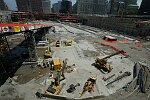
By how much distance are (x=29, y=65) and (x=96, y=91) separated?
15.7 metres

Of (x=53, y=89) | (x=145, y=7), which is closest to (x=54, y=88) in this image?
(x=53, y=89)

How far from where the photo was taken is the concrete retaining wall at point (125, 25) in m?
61.6

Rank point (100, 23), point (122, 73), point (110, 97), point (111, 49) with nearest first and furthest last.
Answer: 1. point (110, 97)
2. point (122, 73)
3. point (111, 49)
4. point (100, 23)

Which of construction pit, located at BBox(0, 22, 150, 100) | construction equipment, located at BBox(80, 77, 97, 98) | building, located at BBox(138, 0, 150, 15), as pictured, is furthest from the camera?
building, located at BBox(138, 0, 150, 15)

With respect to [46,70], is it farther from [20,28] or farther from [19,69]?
[20,28]

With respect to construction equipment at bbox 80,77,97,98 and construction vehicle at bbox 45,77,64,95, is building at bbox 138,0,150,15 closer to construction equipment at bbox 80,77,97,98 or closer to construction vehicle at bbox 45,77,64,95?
construction equipment at bbox 80,77,97,98

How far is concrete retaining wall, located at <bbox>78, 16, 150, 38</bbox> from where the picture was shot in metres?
61.6

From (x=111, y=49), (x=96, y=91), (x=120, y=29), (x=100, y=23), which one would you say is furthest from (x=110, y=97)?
(x=100, y=23)

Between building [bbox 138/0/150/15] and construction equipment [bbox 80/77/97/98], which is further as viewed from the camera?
building [bbox 138/0/150/15]

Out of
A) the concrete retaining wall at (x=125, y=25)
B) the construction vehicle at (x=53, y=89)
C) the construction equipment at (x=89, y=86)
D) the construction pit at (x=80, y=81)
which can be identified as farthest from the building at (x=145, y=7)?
the construction vehicle at (x=53, y=89)

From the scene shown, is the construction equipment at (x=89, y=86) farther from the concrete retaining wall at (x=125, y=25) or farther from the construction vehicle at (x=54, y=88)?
the concrete retaining wall at (x=125, y=25)

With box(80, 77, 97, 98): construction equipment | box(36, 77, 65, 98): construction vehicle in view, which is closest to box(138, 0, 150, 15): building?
box(80, 77, 97, 98): construction equipment

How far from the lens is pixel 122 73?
25734 millimetres

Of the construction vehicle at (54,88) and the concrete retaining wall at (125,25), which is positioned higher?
the concrete retaining wall at (125,25)
